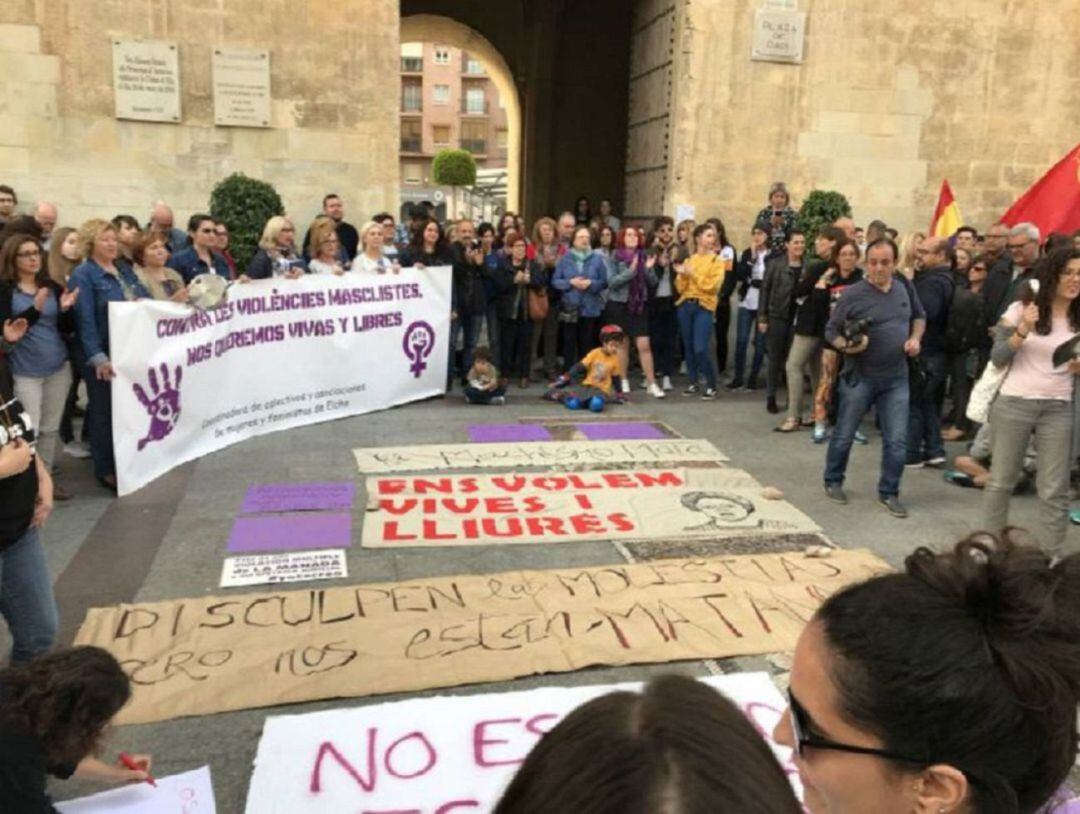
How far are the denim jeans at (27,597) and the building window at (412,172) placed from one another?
2806 inches

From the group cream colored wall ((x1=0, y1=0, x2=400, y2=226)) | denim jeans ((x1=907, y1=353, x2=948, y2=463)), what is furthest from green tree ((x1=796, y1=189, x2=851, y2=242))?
cream colored wall ((x1=0, y1=0, x2=400, y2=226))

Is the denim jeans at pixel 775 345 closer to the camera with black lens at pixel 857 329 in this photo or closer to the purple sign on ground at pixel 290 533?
the camera with black lens at pixel 857 329

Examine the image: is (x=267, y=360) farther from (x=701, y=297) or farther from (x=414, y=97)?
(x=414, y=97)

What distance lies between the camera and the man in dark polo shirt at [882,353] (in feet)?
19.6

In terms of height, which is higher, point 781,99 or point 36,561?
point 781,99

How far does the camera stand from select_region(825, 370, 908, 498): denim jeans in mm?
6051

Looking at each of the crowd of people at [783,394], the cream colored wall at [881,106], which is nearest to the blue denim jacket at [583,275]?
the crowd of people at [783,394]

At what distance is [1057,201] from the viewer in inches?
336

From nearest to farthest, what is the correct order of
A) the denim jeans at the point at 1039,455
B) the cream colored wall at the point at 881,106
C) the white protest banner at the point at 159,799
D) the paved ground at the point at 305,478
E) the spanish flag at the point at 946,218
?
the white protest banner at the point at 159,799 → the paved ground at the point at 305,478 → the denim jeans at the point at 1039,455 → the spanish flag at the point at 946,218 → the cream colored wall at the point at 881,106

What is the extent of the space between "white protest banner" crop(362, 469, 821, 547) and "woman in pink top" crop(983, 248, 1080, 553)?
1.22 metres

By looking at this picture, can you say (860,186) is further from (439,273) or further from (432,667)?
(432,667)

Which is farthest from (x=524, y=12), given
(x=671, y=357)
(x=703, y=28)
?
(x=671, y=357)

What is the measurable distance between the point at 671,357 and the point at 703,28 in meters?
4.49

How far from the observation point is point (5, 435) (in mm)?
3088
